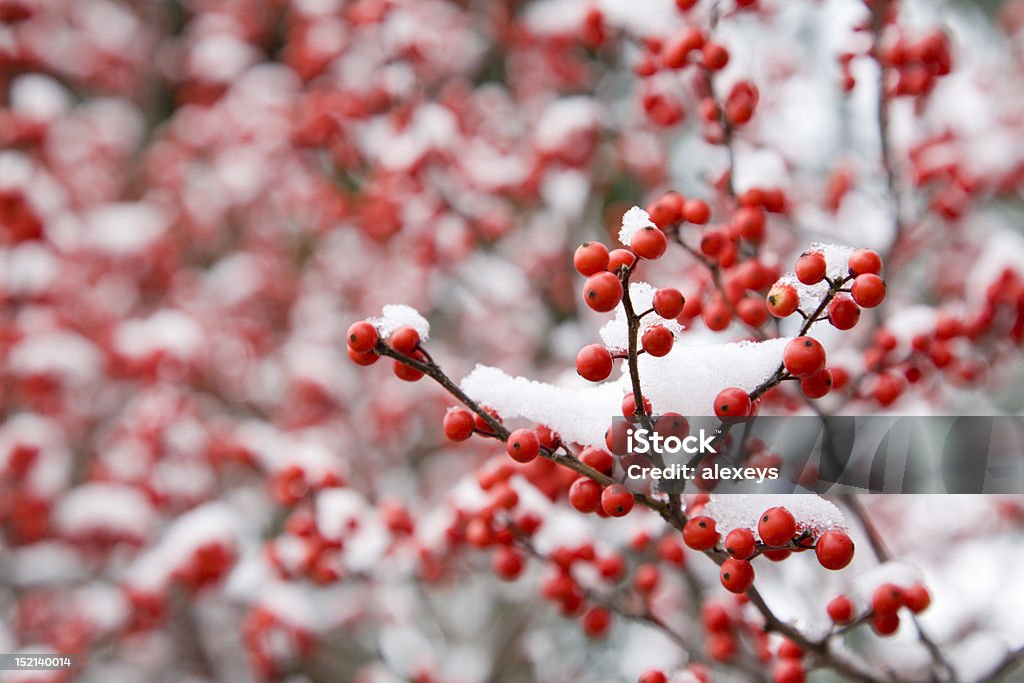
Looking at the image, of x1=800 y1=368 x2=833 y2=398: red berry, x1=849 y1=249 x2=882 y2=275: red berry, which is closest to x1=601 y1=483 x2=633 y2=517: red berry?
x1=800 y1=368 x2=833 y2=398: red berry

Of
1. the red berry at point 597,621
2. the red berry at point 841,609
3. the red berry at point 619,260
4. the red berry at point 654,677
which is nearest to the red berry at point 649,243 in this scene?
the red berry at point 619,260

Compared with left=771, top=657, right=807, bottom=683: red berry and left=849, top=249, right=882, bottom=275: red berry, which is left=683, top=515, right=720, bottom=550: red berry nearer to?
left=849, top=249, right=882, bottom=275: red berry

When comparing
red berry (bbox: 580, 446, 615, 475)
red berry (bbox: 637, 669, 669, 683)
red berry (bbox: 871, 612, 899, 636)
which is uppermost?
red berry (bbox: 580, 446, 615, 475)

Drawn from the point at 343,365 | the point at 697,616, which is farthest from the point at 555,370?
the point at 343,365

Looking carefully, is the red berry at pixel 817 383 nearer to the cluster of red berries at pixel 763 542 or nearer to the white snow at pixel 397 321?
the cluster of red berries at pixel 763 542

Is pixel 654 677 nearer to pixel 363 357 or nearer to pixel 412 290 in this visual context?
pixel 363 357

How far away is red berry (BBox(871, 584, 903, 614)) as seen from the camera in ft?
3.80

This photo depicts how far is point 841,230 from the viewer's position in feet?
8.29

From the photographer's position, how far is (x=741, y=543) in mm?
948

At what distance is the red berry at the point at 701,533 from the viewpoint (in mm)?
976

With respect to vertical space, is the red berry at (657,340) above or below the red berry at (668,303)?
below

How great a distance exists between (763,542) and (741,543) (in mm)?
45

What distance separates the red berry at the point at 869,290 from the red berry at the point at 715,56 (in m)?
0.78

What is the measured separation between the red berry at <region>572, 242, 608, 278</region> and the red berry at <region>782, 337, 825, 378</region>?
24 cm
